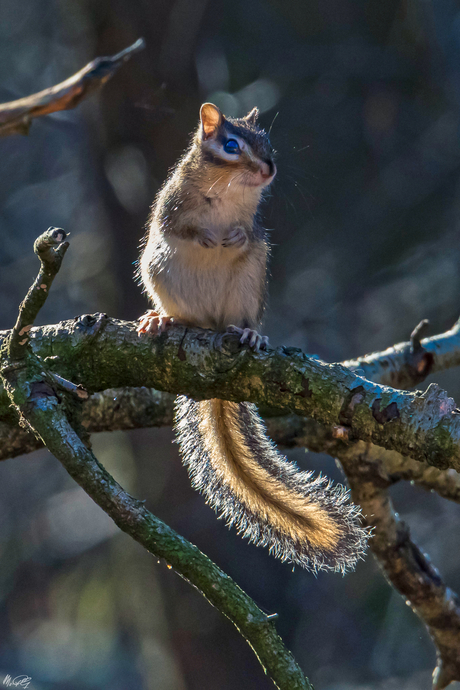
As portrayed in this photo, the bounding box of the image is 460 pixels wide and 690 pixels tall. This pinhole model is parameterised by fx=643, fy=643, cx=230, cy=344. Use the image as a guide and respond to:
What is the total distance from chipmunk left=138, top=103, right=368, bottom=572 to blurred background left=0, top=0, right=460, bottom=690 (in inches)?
82.9

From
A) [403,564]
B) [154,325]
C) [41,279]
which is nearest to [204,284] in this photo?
[154,325]

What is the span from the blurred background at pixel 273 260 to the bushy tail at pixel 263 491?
2771 millimetres

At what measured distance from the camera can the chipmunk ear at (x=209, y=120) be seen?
2.78 metres

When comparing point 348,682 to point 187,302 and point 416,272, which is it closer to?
point 416,272

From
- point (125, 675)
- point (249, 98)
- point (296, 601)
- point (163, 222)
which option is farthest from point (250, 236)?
point (125, 675)

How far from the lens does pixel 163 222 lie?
260 cm

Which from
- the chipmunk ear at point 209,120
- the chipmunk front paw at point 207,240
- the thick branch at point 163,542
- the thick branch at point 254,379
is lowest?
the thick branch at point 163,542

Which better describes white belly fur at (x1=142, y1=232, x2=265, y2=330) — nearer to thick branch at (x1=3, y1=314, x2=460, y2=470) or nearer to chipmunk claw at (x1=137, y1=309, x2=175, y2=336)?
chipmunk claw at (x1=137, y1=309, x2=175, y2=336)

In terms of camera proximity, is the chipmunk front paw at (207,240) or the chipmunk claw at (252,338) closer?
the chipmunk claw at (252,338)

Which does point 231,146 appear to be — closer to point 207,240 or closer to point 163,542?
point 207,240

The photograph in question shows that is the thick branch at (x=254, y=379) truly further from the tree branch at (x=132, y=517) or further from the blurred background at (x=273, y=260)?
the blurred background at (x=273, y=260)

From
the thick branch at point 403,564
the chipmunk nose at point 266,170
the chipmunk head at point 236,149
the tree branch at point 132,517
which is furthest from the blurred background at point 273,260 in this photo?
the tree branch at point 132,517

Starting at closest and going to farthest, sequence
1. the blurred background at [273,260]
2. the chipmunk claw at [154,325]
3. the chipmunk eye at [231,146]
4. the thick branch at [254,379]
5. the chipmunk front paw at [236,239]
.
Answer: the thick branch at [254,379] < the chipmunk claw at [154,325] < the chipmunk front paw at [236,239] < the chipmunk eye at [231,146] < the blurred background at [273,260]

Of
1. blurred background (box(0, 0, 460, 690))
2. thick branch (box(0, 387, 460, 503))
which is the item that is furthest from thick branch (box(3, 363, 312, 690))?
blurred background (box(0, 0, 460, 690))
